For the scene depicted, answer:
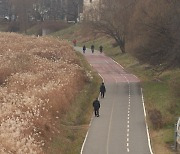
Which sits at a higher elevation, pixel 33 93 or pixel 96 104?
pixel 33 93

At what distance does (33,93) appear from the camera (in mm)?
29609

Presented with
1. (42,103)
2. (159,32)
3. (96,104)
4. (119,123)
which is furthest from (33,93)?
(159,32)

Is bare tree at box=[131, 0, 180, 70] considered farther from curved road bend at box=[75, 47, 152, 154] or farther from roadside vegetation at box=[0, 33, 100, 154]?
roadside vegetation at box=[0, 33, 100, 154]

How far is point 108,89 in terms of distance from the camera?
130 ft

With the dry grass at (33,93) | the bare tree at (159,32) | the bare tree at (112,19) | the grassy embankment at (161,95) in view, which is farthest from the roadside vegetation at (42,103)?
the bare tree at (112,19)

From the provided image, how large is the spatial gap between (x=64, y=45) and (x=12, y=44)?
6918mm

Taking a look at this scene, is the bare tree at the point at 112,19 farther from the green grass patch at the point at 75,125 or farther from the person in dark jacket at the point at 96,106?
the person in dark jacket at the point at 96,106

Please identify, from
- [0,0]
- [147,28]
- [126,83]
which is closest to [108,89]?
[126,83]

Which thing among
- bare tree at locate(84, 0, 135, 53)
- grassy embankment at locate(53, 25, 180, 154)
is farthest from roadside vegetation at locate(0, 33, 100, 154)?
bare tree at locate(84, 0, 135, 53)

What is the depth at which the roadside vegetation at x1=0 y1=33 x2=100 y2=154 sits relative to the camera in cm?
2248

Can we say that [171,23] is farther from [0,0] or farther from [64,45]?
[0,0]

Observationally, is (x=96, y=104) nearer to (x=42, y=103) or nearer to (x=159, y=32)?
(x=42, y=103)

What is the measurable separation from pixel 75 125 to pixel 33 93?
345cm

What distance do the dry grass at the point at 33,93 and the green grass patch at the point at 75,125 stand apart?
0.49 meters
